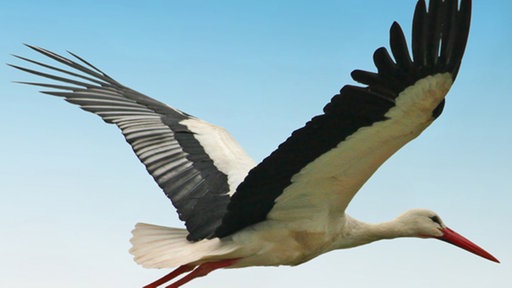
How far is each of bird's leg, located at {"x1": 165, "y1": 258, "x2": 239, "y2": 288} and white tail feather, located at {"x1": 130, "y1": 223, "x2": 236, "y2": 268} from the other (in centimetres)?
13

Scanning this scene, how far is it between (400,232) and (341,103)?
7.68 ft

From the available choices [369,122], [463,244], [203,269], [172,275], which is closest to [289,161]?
[369,122]

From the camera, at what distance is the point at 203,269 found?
261 inches

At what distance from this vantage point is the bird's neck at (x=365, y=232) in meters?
6.83

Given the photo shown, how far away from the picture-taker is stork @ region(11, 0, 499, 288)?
520 cm

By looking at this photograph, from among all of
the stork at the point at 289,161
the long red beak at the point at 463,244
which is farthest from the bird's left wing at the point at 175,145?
the long red beak at the point at 463,244

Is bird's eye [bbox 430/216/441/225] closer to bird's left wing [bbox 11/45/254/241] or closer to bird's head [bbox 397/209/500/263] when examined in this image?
bird's head [bbox 397/209/500/263]

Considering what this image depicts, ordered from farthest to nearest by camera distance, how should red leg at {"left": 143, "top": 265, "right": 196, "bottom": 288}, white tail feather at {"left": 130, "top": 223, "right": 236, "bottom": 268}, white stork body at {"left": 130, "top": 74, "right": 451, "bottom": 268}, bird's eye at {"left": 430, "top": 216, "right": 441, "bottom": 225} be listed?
bird's eye at {"left": 430, "top": 216, "right": 441, "bottom": 225}
red leg at {"left": 143, "top": 265, "right": 196, "bottom": 288}
white tail feather at {"left": 130, "top": 223, "right": 236, "bottom": 268}
white stork body at {"left": 130, "top": 74, "right": 451, "bottom": 268}

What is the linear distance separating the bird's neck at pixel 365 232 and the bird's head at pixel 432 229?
8 cm

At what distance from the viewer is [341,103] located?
208 inches

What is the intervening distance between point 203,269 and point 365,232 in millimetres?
1294

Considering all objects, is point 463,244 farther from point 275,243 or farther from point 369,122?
point 369,122

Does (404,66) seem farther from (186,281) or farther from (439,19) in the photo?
(186,281)

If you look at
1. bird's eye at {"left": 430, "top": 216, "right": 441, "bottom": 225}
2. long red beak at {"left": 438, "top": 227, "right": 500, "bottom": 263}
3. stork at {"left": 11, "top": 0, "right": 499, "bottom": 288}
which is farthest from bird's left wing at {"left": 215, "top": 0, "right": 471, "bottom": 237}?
long red beak at {"left": 438, "top": 227, "right": 500, "bottom": 263}
